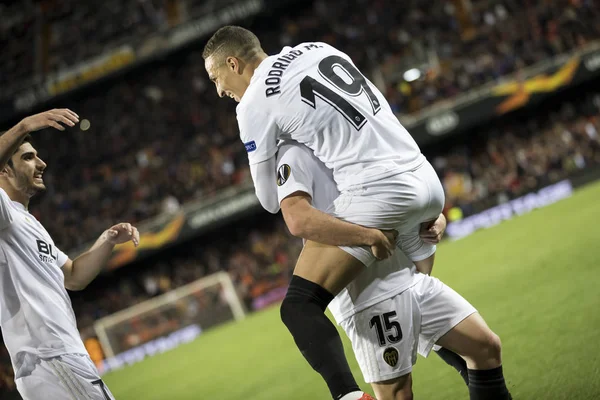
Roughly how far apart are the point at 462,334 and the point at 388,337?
393 mm

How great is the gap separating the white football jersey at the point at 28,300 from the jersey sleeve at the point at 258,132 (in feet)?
3.92

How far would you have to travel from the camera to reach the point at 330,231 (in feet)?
9.61

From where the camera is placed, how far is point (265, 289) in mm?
19703

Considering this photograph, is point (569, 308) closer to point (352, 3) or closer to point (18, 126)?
point (18, 126)

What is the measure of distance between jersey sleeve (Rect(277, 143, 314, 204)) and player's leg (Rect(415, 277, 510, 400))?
733mm

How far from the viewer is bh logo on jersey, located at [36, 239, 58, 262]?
11.3ft

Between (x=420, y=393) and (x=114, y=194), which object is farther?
(x=114, y=194)

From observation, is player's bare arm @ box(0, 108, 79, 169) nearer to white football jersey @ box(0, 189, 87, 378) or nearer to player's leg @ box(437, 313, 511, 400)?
white football jersey @ box(0, 189, 87, 378)

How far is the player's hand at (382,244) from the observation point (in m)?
2.94

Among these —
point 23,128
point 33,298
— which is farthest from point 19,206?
point 23,128

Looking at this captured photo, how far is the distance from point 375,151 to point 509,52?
66.0 ft

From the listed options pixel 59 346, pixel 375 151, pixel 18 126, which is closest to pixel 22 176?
pixel 18 126

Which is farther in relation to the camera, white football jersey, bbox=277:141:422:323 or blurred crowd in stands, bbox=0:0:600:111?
blurred crowd in stands, bbox=0:0:600:111

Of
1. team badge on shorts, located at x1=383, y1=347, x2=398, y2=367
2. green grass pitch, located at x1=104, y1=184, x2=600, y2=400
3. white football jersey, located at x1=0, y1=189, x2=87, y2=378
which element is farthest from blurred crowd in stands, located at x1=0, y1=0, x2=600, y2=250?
team badge on shorts, located at x1=383, y1=347, x2=398, y2=367
